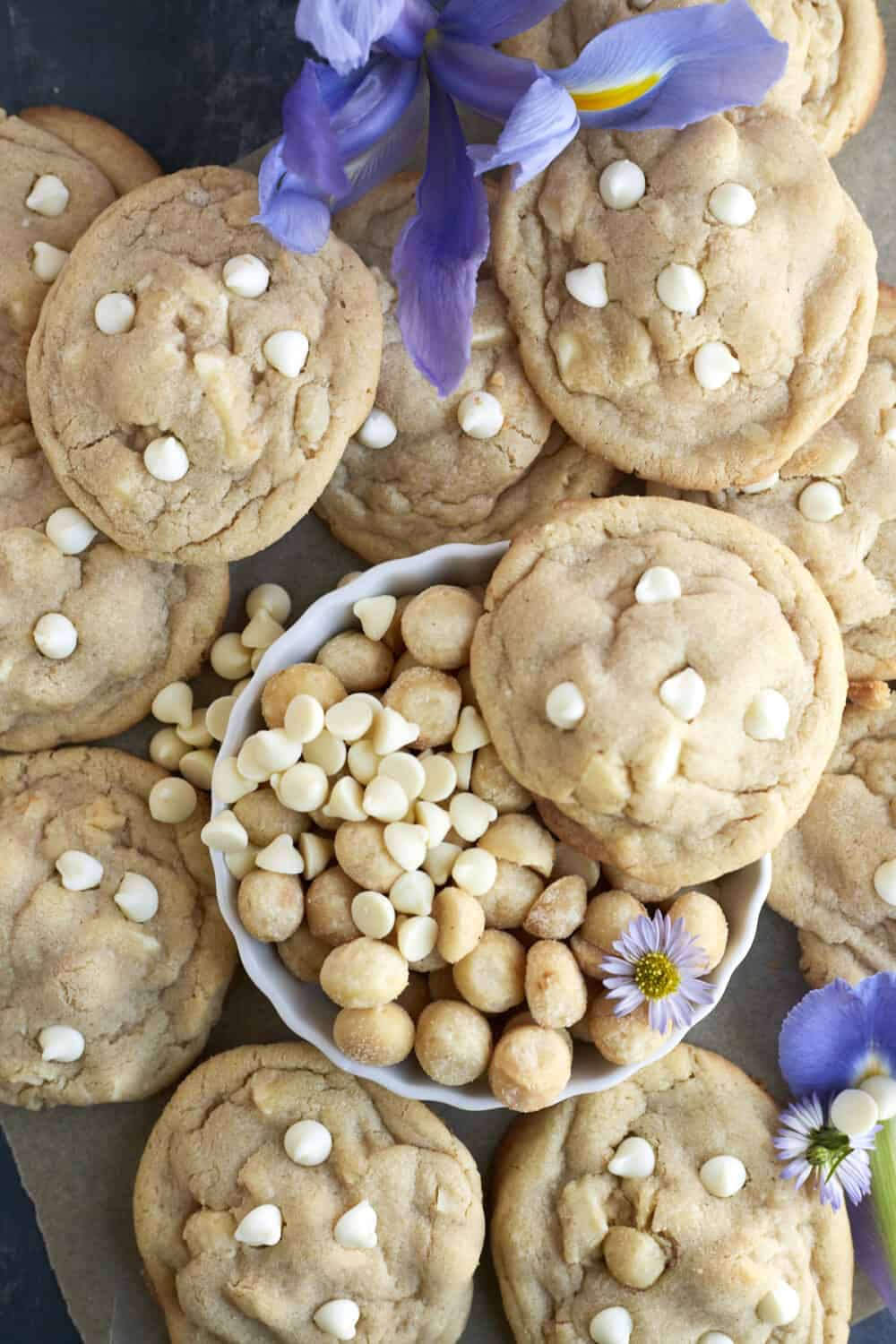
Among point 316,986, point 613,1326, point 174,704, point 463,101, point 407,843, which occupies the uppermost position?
point 463,101

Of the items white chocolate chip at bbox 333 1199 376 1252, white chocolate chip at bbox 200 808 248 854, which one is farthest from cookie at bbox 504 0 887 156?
white chocolate chip at bbox 333 1199 376 1252

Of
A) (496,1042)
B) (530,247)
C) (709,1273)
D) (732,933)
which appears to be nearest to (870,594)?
(732,933)

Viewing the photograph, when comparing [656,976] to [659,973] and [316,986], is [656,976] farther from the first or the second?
[316,986]

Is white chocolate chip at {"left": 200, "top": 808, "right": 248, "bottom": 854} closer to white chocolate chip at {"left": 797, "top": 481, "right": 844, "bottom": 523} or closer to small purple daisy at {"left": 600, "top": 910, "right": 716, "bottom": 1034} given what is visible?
small purple daisy at {"left": 600, "top": 910, "right": 716, "bottom": 1034}

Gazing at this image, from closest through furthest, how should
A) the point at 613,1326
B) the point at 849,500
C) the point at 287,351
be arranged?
the point at 287,351 → the point at 613,1326 → the point at 849,500

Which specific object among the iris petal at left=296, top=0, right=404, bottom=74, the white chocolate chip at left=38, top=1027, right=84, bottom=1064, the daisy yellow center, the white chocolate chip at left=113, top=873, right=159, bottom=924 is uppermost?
the iris petal at left=296, top=0, right=404, bottom=74

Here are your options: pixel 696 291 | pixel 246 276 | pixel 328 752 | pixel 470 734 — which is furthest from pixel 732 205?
pixel 328 752
